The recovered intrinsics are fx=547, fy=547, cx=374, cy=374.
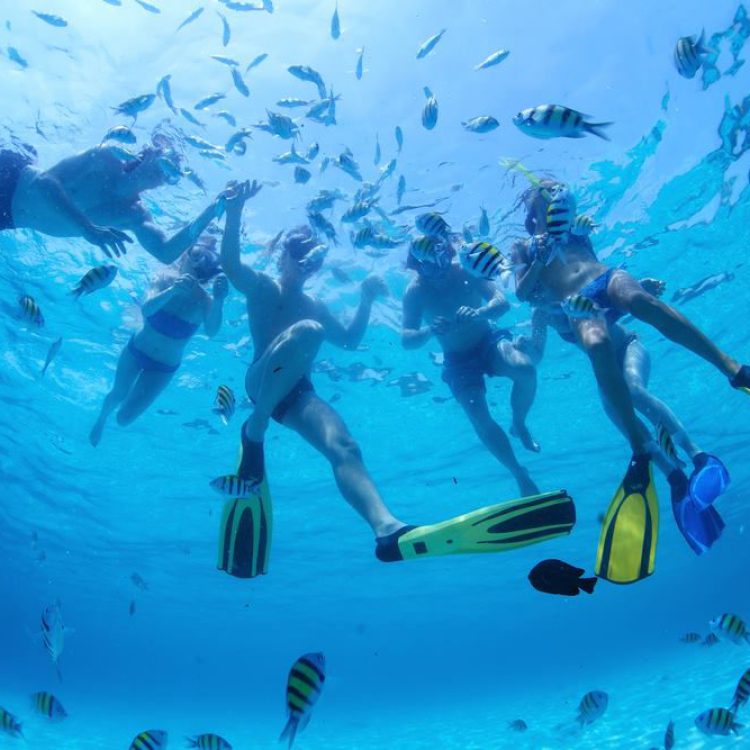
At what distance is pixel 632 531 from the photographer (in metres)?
4.68

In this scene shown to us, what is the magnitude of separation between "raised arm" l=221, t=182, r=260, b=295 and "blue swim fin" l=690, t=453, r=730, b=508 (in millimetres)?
6198

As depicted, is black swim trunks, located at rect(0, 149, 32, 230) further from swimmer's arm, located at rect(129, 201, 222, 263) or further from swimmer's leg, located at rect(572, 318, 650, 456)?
swimmer's leg, located at rect(572, 318, 650, 456)

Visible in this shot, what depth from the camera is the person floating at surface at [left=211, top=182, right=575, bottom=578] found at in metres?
4.63

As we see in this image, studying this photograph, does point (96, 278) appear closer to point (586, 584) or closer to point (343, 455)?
point (343, 455)

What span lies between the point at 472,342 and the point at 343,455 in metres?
4.00

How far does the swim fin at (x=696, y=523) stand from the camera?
4781 millimetres

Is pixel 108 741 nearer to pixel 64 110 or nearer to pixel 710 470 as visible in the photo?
pixel 64 110

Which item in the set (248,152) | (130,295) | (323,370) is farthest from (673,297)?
(130,295)

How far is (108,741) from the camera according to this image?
3106cm

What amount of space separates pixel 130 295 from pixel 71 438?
1001 centimetres

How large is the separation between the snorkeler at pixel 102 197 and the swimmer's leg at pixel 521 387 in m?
4.93

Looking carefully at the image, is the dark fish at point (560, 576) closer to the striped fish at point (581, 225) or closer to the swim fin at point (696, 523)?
the swim fin at point (696, 523)

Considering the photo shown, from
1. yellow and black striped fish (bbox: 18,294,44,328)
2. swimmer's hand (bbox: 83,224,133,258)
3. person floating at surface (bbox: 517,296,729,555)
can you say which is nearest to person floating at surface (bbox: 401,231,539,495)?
person floating at surface (bbox: 517,296,729,555)

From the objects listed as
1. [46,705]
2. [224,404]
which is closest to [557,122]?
[224,404]
